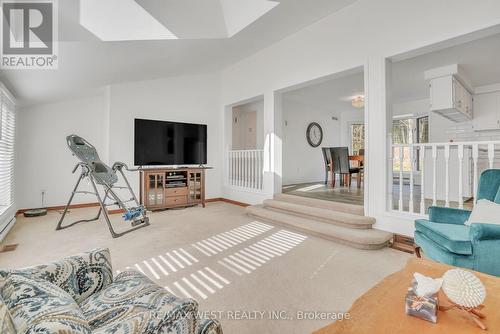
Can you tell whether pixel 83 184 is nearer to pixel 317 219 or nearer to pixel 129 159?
pixel 129 159

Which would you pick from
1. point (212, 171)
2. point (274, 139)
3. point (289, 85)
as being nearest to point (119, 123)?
point (212, 171)

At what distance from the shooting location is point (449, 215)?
7.40ft

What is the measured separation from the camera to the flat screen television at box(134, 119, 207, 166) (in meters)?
4.87

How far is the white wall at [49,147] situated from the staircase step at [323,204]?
4.11 metres

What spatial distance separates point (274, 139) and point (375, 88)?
2017 millimetres

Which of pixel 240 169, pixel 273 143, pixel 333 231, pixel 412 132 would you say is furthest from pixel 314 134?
pixel 333 231

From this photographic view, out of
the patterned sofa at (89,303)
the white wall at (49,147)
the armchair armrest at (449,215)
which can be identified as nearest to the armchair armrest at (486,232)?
the armchair armrest at (449,215)

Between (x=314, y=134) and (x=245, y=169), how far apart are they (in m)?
3.34

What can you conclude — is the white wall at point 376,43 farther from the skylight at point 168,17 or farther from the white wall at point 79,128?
the white wall at point 79,128

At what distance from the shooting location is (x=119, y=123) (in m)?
4.95

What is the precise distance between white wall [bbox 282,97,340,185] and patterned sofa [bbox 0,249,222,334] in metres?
6.07

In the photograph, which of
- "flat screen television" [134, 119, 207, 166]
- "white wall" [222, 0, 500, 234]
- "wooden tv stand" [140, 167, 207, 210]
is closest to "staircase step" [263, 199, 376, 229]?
"white wall" [222, 0, 500, 234]

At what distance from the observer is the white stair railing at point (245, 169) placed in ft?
17.4

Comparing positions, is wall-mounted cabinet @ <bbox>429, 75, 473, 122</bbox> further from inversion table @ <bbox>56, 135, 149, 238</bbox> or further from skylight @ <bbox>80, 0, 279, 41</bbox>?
inversion table @ <bbox>56, 135, 149, 238</bbox>
